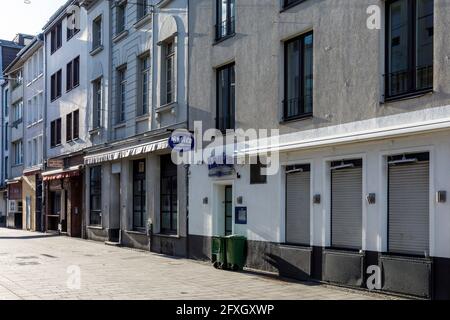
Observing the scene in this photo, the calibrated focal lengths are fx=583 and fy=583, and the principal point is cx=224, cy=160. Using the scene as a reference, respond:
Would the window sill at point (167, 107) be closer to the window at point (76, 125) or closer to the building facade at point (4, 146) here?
the window at point (76, 125)

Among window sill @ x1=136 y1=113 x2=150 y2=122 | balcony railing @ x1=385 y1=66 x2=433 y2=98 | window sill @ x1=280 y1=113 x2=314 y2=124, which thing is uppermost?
window sill @ x1=136 y1=113 x2=150 y2=122

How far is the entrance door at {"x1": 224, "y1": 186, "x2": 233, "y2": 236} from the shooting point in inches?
651

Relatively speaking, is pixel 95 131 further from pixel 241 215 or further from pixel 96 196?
pixel 241 215

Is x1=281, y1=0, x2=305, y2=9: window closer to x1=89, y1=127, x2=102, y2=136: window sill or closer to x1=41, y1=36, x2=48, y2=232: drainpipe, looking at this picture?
x1=89, y1=127, x2=102, y2=136: window sill

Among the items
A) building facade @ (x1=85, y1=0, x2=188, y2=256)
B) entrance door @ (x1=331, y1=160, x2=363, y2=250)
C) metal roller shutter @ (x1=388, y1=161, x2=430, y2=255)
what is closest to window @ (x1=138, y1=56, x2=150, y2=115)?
building facade @ (x1=85, y1=0, x2=188, y2=256)

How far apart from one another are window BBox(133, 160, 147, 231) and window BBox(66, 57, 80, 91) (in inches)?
339

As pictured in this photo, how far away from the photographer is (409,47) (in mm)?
10891

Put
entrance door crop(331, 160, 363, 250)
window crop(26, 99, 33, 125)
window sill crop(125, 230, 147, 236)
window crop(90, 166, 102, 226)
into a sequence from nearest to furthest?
entrance door crop(331, 160, 363, 250)
window sill crop(125, 230, 147, 236)
window crop(90, 166, 102, 226)
window crop(26, 99, 33, 125)

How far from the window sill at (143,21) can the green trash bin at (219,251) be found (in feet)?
30.9

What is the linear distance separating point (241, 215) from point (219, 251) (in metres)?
1.11

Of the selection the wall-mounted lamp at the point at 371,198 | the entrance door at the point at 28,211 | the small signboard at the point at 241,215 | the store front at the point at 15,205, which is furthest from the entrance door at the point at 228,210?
the store front at the point at 15,205

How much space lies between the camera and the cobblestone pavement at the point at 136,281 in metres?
11.2

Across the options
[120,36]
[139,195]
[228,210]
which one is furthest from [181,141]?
[120,36]
